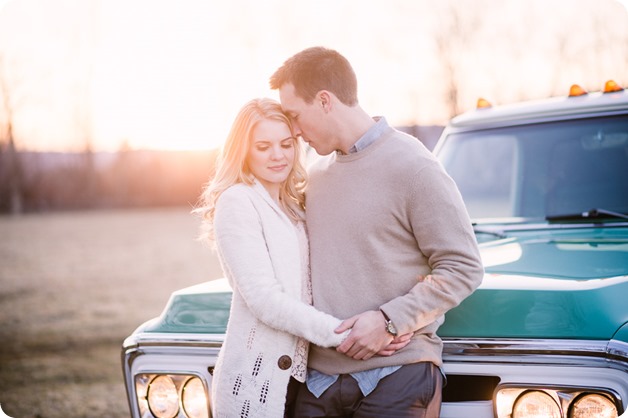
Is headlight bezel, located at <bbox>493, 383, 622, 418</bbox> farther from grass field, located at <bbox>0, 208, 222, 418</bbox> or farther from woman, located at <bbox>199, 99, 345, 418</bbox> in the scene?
grass field, located at <bbox>0, 208, 222, 418</bbox>

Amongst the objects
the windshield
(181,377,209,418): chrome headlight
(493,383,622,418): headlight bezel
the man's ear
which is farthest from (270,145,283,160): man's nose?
the windshield

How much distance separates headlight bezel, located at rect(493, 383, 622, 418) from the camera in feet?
7.09

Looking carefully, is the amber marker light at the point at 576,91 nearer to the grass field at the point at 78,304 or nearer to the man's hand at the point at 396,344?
the man's hand at the point at 396,344

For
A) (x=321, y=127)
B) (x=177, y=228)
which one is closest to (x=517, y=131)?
(x=321, y=127)

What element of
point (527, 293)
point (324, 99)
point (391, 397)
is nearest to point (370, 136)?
point (324, 99)

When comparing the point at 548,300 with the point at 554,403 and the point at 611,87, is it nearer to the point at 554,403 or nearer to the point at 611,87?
the point at 554,403

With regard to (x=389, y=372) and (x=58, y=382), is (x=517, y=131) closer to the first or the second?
(x=389, y=372)

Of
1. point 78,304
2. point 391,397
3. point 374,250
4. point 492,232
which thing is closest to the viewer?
point 391,397

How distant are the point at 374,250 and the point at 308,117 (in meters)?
0.62

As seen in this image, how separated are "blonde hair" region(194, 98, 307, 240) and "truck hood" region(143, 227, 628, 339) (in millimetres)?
348

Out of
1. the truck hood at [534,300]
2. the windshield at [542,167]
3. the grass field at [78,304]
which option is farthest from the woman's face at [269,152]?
the grass field at [78,304]

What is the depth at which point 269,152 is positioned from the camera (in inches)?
104

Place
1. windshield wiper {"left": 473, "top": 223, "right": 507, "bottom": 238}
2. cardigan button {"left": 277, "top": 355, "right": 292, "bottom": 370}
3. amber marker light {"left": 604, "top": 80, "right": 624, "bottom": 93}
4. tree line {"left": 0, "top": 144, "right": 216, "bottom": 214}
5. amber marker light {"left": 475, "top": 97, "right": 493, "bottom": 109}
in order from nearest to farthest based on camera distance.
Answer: cardigan button {"left": 277, "top": 355, "right": 292, "bottom": 370}, windshield wiper {"left": 473, "top": 223, "right": 507, "bottom": 238}, amber marker light {"left": 604, "top": 80, "right": 624, "bottom": 93}, amber marker light {"left": 475, "top": 97, "right": 493, "bottom": 109}, tree line {"left": 0, "top": 144, "right": 216, "bottom": 214}

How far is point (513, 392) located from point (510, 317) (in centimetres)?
25
